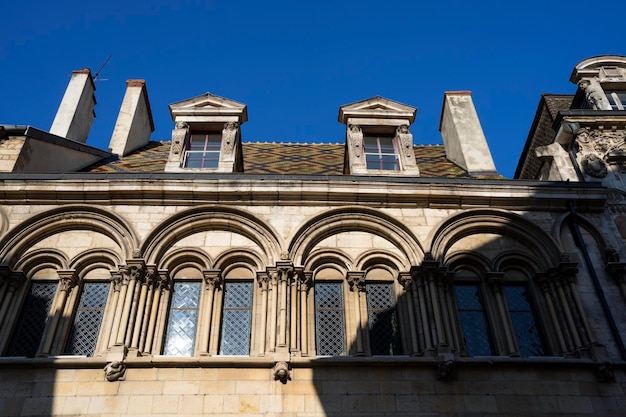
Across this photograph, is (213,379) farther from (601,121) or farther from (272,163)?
(601,121)

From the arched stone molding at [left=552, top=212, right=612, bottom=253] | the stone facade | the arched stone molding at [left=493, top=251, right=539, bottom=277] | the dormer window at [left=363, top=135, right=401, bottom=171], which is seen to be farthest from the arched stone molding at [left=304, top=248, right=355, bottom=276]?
the arched stone molding at [left=552, top=212, right=612, bottom=253]

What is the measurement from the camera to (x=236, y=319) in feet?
27.8

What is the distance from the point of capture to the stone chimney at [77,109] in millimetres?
13391

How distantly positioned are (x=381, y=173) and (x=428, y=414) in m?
4.69

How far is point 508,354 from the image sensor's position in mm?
8047

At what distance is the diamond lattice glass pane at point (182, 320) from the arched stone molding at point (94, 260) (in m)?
1.04

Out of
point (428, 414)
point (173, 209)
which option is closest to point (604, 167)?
point (428, 414)

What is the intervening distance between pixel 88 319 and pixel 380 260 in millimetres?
4565

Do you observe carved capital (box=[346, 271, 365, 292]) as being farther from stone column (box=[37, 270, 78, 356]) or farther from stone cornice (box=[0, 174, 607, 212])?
stone column (box=[37, 270, 78, 356])

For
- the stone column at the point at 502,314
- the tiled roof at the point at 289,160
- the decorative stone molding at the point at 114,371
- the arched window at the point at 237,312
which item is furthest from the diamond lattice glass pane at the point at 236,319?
the stone column at the point at 502,314

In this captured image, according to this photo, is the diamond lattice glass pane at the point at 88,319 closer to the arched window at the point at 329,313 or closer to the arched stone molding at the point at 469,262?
the arched window at the point at 329,313

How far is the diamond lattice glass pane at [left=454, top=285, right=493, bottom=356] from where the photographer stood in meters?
8.34

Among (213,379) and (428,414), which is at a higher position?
(213,379)

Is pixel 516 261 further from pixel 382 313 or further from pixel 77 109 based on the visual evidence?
pixel 77 109
